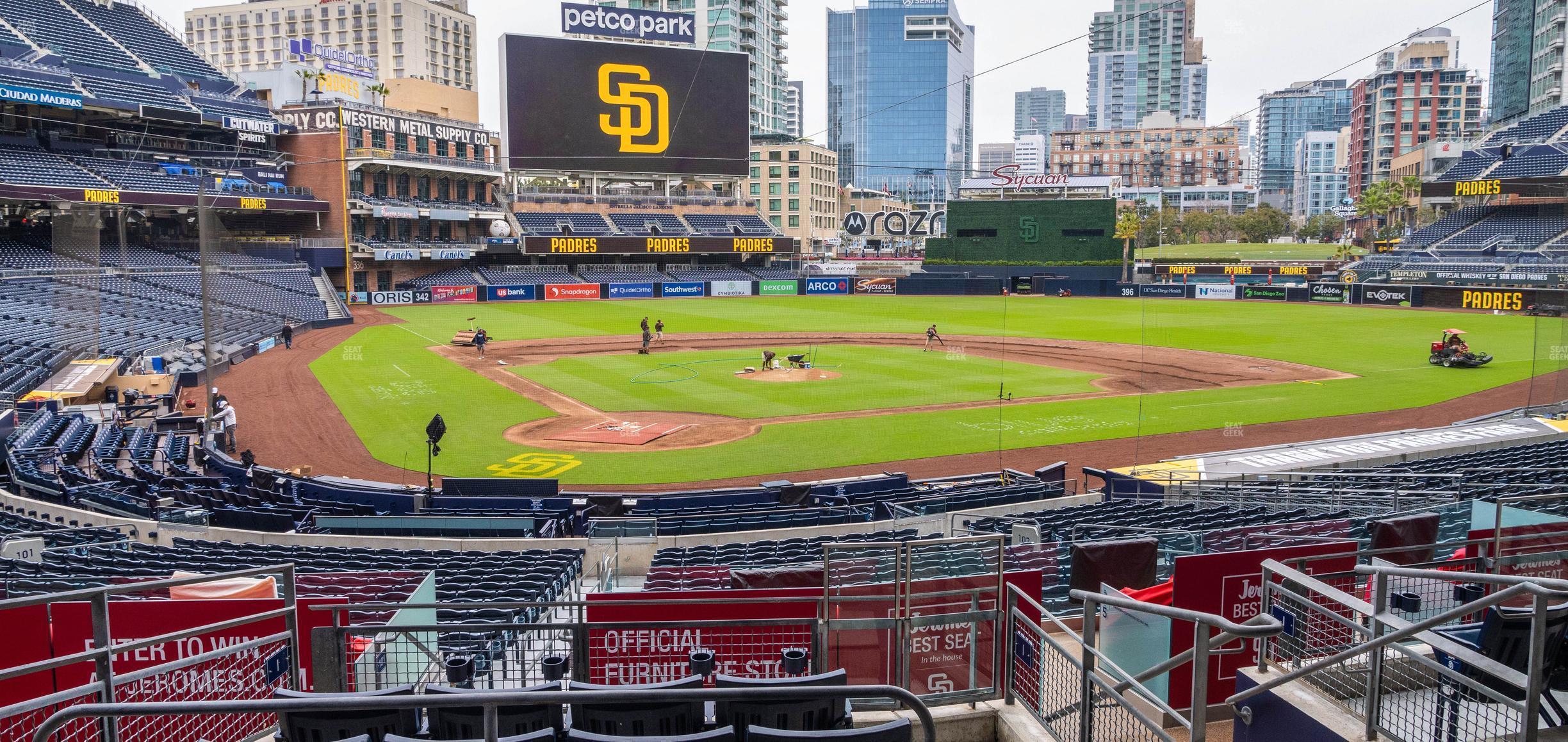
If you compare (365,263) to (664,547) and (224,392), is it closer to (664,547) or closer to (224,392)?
(224,392)

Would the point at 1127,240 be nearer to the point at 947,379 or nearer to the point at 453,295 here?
the point at 947,379

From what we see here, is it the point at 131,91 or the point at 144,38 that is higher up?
the point at 144,38

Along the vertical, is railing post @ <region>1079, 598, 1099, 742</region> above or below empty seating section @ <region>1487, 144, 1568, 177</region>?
below

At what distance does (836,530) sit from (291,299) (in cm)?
5340

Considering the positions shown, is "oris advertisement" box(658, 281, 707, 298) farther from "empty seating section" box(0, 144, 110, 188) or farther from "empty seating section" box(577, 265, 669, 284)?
"empty seating section" box(0, 144, 110, 188)

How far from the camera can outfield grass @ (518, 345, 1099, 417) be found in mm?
32688

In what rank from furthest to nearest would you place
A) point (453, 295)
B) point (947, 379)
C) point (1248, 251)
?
point (1248, 251) < point (453, 295) < point (947, 379)

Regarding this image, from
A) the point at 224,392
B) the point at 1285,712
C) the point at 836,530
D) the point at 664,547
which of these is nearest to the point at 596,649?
the point at 1285,712

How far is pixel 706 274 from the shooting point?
8956 centimetres

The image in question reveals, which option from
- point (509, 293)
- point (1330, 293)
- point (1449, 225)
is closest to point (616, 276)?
point (509, 293)

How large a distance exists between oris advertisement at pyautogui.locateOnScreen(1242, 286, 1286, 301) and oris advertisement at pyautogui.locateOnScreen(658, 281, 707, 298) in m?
42.5

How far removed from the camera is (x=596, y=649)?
736 cm

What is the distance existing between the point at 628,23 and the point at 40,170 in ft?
139

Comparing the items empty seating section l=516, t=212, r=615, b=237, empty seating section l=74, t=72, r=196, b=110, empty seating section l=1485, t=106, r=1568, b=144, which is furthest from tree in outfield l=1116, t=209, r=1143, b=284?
empty seating section l=74, t=72, r=196, b=110
